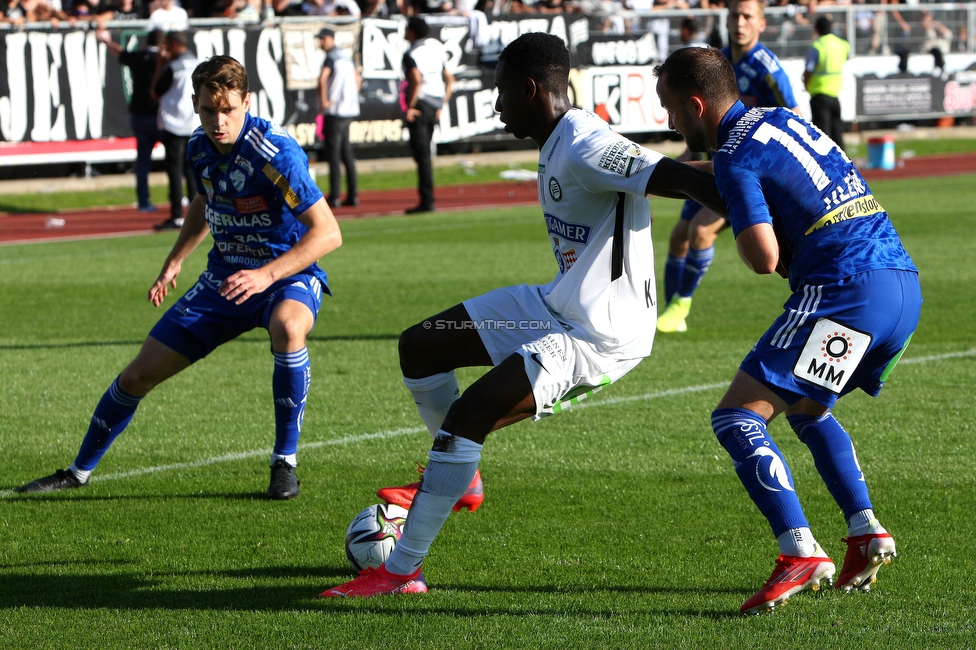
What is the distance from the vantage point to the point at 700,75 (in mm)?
3963

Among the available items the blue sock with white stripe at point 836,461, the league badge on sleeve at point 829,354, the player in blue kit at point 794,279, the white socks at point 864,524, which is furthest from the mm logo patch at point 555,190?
the white socks at point 864,524

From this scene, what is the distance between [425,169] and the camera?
1742 cm

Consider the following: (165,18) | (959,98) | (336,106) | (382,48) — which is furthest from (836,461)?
(959,98)

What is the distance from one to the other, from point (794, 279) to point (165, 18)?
53.8 feet

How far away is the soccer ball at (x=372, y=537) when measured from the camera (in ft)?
14.3

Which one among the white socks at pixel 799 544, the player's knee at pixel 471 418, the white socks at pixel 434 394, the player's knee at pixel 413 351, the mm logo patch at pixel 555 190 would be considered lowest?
the white socks at pixel 799 544

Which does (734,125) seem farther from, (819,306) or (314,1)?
(314,1)

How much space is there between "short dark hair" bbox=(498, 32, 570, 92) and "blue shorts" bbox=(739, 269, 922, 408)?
105cm

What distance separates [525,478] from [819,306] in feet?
6.85

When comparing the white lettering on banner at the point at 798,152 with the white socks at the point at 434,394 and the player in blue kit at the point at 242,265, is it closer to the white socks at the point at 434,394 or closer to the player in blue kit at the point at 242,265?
the white socks at the point at 434,394

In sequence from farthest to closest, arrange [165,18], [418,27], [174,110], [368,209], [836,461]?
1. [165,18]
2. [368,209]
3. [418,27]
4. [174,110]
5. [836,461]

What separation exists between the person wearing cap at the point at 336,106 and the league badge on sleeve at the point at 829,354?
1429 centimetres

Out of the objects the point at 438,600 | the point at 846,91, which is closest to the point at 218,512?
the point at 438,600

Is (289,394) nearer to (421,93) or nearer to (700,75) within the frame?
(700,75)
